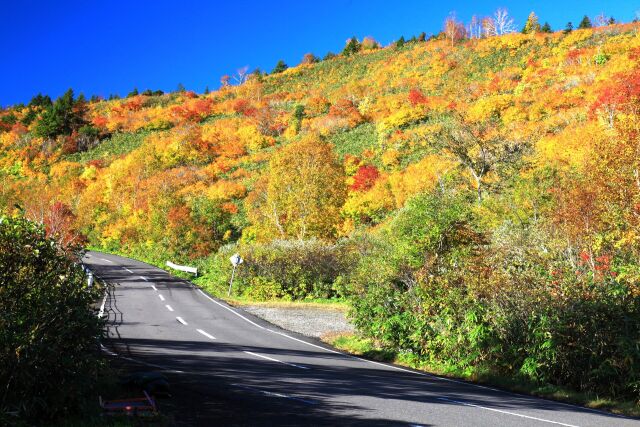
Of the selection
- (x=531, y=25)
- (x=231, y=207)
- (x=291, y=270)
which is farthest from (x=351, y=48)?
(x=291, y=270)

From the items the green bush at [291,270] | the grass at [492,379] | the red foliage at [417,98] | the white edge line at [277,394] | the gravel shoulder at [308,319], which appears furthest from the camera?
the red foliage at [417,98]

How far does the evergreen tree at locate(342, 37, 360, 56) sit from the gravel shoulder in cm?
12093

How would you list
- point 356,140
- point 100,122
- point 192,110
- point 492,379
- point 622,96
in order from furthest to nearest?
point 192,110
point 100,122
point 356,140
point 622,96
point 492,379

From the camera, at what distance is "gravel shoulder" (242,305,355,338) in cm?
1981

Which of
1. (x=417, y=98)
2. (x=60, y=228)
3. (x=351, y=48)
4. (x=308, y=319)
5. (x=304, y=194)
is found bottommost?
(x=308, y=319)

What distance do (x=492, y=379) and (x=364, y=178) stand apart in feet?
121

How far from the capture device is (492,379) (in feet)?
39.9

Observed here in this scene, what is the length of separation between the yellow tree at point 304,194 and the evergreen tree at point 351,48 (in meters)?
105

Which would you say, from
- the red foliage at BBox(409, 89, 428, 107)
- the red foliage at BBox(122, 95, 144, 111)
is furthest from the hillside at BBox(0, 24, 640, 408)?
the red foliage at BBox(409, 89, 428, 107)

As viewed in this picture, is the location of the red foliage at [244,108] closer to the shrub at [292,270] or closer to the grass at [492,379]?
the shrub at [292,270]

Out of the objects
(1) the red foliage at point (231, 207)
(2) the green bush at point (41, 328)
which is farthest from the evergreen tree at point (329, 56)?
(2) the green bush at point (41, 328)

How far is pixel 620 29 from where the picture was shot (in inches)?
3162

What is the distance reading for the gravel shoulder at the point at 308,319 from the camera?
65.0 feet

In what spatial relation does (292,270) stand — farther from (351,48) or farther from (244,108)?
(351,48)
